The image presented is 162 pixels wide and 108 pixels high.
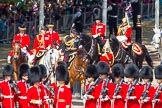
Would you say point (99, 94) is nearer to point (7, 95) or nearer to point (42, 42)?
point (7, 95)

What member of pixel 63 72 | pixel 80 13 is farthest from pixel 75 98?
pixel 80 13

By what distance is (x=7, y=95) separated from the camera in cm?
2023

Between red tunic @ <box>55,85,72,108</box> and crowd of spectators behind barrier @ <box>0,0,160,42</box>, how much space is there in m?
17.0

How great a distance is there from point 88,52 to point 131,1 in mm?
16409

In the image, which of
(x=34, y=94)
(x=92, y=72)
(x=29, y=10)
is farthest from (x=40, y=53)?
(x=29, y=10)

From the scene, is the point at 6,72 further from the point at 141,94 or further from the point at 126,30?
the point at 126,30

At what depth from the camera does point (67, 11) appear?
139 feet

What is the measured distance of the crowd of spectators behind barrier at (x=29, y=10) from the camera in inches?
1459

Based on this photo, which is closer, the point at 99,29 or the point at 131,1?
the point at 99,29

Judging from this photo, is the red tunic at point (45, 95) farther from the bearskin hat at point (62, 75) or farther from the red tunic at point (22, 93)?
the red tunic at point (22, 93)

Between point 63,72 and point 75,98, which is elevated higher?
point 63,72

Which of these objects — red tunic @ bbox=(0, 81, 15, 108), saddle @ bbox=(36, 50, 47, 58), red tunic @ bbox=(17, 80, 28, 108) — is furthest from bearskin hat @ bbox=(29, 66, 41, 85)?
saddle @ bbox=(36, 50, 47, 58)

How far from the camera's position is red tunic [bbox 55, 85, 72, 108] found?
19094 millimetres

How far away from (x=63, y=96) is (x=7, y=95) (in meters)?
1.62
